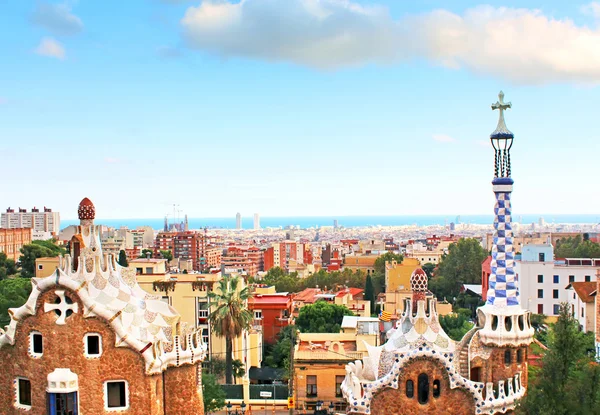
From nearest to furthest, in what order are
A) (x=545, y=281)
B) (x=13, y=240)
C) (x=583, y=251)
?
(x=545, y=281)
(x=583, y=251)
(x=13, y=240)

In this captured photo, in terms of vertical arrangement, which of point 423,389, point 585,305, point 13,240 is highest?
point 13,240

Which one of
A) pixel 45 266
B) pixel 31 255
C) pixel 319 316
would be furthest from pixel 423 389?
pixel 31 255

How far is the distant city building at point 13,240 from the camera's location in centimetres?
10088

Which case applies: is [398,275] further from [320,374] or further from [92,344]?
[92,344]

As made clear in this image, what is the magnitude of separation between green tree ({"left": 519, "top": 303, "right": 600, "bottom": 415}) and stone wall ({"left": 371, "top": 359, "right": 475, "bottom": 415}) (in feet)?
6.29

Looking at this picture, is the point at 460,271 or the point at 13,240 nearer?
the point at 460,271

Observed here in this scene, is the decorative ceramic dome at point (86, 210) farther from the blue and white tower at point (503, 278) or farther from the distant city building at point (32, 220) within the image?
the distant city building at point (32, 220)

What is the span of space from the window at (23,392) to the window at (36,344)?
3.29 feet

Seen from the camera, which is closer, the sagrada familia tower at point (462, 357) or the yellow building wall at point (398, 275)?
the sagrada familia tower at point (462, 357)

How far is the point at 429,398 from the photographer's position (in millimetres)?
21297

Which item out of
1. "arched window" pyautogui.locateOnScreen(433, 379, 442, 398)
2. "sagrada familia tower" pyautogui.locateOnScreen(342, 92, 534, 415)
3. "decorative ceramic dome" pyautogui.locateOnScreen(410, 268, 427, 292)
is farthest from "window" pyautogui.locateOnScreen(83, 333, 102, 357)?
"arched window" pyautogui.locateOnScreen(433, 379, 442, 398)


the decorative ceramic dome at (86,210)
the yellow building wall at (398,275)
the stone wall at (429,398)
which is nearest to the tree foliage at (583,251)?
the yellow building wall at (398,275)

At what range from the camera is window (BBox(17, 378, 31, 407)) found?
72.6 feet

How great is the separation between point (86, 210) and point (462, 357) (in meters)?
12.9
